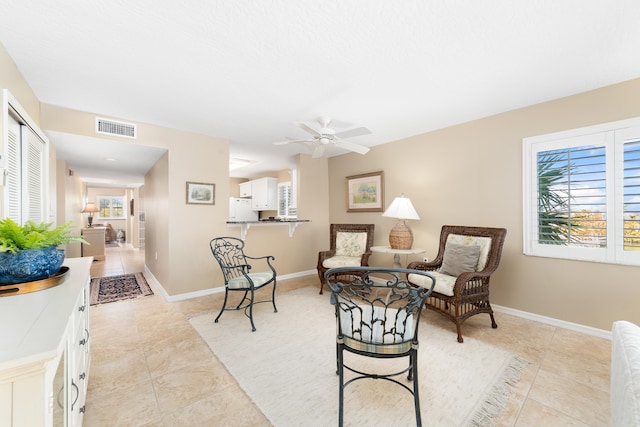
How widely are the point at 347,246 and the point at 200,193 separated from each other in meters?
2.40

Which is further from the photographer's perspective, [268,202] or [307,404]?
[268,202]

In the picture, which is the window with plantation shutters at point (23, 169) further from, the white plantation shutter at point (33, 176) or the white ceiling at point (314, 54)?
the white ceiling at point (314, 54)

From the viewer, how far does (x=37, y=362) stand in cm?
69

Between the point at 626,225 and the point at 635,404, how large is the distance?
2538 mm

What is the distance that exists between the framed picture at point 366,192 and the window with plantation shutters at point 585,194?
1995mm

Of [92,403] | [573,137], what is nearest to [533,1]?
[573,137]

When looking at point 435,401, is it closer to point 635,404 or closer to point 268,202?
point 635,404

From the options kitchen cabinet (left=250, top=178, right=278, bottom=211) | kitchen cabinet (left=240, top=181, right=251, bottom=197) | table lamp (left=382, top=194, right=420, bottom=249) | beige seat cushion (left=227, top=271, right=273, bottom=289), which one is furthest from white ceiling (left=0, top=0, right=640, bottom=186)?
kitchen cabinet (left=240, top=181, right=251, bottom=197)

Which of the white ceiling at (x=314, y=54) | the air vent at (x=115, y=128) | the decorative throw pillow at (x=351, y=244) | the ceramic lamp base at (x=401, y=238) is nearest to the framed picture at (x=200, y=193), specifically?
the air vent at (x=115, y=128)

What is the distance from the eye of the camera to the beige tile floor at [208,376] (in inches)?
63.2

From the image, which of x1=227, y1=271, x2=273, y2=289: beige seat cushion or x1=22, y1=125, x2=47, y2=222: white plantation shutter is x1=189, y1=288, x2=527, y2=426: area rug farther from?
x1=22, y1=125, x2=47, y2=222: white plantation shutter

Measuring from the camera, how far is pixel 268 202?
650 cm

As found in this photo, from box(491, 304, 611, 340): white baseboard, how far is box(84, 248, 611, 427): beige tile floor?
0.07 metres

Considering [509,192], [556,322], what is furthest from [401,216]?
[556,322]
